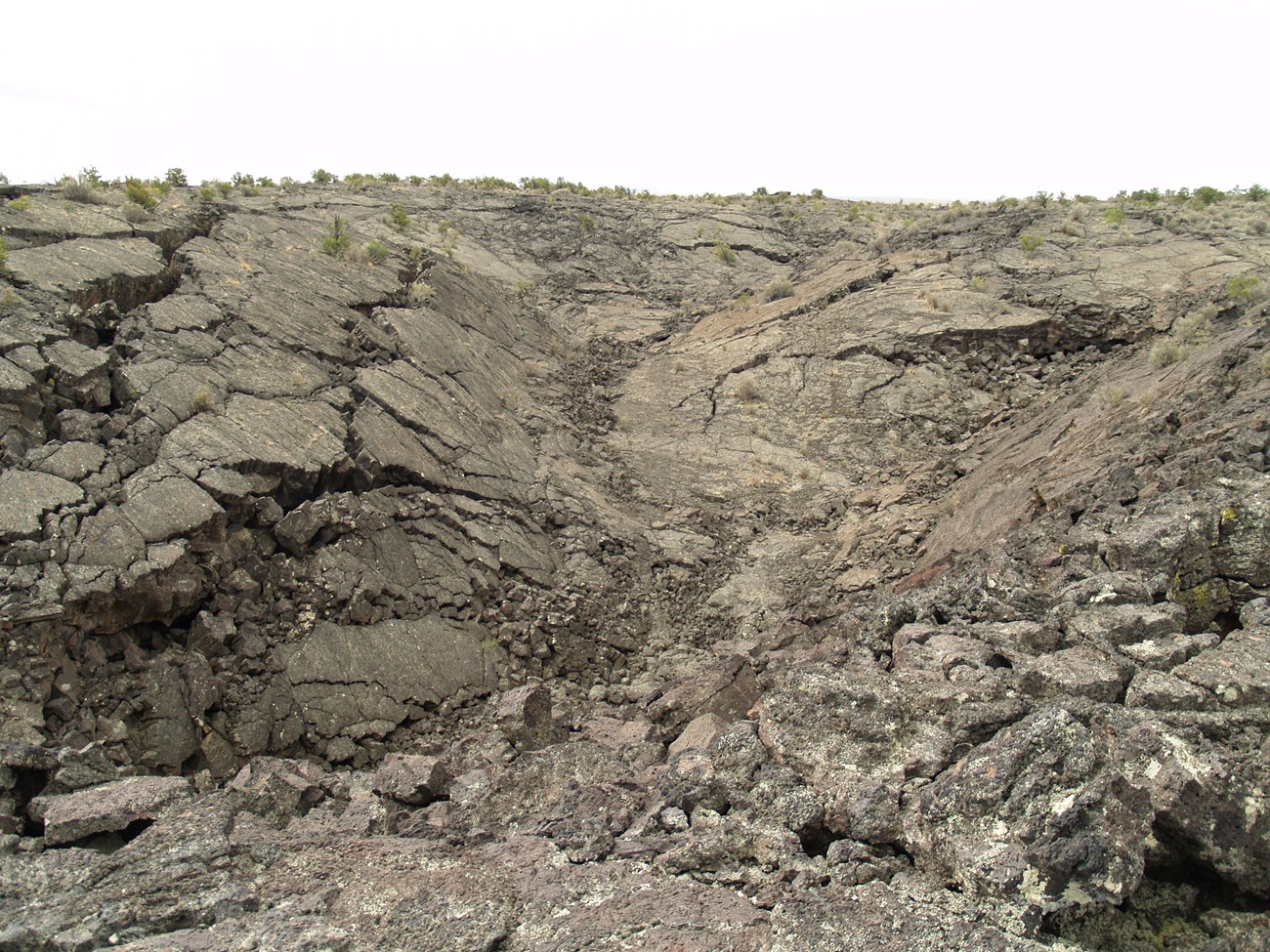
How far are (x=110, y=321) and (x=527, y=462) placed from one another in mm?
5398

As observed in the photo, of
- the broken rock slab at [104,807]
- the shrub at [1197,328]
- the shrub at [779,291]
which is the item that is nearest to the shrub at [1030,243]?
the shrub at [779,291]

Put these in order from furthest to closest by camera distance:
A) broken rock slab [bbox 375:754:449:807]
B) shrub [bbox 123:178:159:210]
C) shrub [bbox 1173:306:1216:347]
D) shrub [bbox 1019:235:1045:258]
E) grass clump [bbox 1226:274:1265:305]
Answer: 1. shrub [bbox 1019:235:1045:258]
2. shrub [bbox 123:178:159:210]
3. grass clump [bbox 1226:274:1265:305]
4. shrub [bbox 1173:306:1216:347]
5. broken rock slab [bbox 375:754:449:807]

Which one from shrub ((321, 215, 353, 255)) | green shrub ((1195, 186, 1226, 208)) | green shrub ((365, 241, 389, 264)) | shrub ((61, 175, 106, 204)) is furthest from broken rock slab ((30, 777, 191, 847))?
green shrub ((1195, 186, 1226, 208))

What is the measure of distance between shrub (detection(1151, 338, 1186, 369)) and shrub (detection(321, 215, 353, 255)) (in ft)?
41.7

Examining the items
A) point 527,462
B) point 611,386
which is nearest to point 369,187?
point 611,386

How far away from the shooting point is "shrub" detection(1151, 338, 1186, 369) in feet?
36.1

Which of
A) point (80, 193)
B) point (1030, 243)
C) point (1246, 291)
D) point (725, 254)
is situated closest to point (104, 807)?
point (80, 193)

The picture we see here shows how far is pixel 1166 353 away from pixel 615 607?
8.43m

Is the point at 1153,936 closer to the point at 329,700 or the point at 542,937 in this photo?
the point at 542,937

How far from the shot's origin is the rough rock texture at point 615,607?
399cm

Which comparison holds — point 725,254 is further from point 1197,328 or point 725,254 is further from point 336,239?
point 1197,328

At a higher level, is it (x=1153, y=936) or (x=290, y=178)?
(x=290, y=178)

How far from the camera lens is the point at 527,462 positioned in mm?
11805

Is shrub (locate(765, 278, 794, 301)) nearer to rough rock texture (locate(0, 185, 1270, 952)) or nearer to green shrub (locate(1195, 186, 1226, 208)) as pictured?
rough rock texture (locate(0, 185, 1270, 952))
